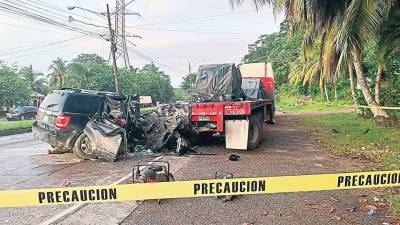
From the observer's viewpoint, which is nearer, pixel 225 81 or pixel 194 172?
pixel 194 172

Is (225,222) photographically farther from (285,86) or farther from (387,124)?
(285,86)

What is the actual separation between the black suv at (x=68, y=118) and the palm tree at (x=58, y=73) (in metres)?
28.4

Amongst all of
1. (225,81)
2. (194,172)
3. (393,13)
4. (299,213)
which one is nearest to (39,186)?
(194,172)

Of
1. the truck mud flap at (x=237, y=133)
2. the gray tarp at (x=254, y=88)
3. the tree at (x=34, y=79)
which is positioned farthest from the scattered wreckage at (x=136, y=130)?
the tree at (x=34, y=79)

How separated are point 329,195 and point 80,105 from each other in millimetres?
5987

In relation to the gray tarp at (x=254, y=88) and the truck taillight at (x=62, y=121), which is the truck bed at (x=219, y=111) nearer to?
the truck taillight at (x=62, y=121)

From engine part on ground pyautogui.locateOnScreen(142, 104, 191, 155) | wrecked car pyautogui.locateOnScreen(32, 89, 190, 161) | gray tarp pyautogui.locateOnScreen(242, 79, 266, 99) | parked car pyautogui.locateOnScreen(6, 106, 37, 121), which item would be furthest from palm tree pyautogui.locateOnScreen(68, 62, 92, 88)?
engine part on ground pyautogui.locateOnScreen(142, 104, 191, 155)

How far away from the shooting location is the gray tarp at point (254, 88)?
15.6m

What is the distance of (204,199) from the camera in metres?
5.13

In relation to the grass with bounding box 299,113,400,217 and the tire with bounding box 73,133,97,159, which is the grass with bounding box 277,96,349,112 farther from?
the tire with bounding box 73,133,97,159

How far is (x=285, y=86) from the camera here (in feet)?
154

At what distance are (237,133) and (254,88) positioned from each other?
7.40 meters

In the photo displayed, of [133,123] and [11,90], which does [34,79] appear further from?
[133,123]

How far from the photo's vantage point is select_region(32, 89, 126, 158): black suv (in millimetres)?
8189
